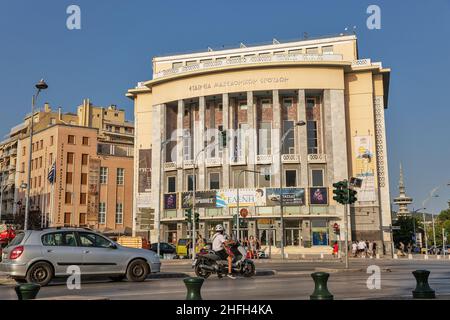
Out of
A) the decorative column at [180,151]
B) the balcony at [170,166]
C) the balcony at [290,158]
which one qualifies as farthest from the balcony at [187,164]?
the balcony at [290,158]

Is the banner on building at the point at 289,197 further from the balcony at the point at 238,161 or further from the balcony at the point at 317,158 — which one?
the balcony at the point at 238,161

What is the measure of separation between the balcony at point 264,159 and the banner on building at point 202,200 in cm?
630

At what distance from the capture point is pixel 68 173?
233 ft

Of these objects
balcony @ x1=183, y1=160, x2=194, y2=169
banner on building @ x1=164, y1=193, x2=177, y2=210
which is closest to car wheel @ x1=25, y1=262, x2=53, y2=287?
banner on building @ x1=164, y1=193, x2=177, y2=210

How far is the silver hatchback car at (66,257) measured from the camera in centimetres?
1312

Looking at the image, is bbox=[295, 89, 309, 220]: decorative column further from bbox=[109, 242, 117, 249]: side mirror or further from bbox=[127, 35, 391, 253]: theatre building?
bbox=[109, 242, 117, 249]: side mirror

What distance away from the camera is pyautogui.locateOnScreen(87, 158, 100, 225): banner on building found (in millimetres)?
71438

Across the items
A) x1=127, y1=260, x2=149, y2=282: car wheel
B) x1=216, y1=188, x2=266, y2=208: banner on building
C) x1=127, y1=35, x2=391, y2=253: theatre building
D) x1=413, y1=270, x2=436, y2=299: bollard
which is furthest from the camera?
x1=216, y1=188, x2=266, y2=208: banner on building

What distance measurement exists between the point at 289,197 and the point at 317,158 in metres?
5.62

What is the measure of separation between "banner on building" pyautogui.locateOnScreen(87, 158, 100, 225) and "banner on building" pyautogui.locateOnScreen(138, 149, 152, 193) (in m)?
9.90

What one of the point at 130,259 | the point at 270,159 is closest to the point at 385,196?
the point at 270,159

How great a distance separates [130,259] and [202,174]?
4519 centimetres

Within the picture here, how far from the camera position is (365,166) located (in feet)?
187
